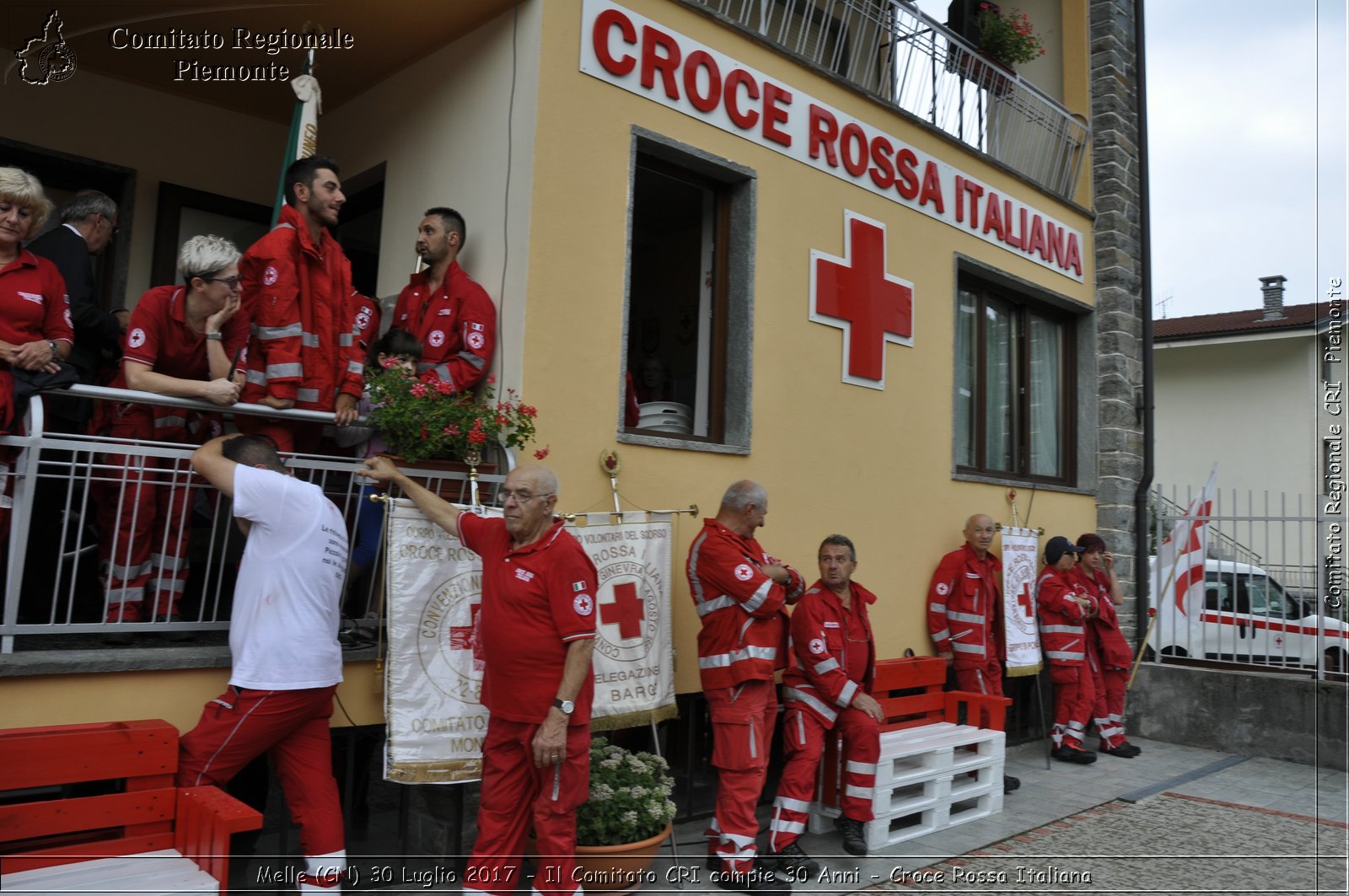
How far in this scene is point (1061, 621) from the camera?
8.41m

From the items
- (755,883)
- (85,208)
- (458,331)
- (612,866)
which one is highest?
(85,208)

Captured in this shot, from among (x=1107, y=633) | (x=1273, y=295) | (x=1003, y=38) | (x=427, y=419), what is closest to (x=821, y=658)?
(x=427, y=419)

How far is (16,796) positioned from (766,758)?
3396 mm

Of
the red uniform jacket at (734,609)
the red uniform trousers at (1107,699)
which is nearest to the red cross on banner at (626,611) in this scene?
the red uniform jacket at (734,609)

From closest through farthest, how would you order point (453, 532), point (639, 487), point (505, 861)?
point (505, 861)
point (453, 532)
point (639, 487)

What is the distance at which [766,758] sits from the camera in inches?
205

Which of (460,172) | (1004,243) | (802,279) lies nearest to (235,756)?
(460,172)

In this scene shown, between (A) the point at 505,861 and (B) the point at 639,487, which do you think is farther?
(B) the point at 639,487

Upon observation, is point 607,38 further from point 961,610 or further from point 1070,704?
point 1070,704

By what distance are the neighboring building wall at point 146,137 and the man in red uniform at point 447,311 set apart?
235 cm

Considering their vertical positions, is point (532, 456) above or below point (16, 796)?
above

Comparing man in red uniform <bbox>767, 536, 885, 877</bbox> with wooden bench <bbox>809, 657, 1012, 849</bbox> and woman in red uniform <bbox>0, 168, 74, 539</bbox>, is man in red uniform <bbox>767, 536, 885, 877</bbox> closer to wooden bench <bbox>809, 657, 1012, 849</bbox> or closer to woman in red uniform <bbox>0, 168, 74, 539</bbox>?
wooden bench <bbox>809, 657, 1012, 849</bbox>

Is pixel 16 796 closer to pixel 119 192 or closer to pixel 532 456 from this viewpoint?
pixel 532 456

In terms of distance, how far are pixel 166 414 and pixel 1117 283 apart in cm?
874
